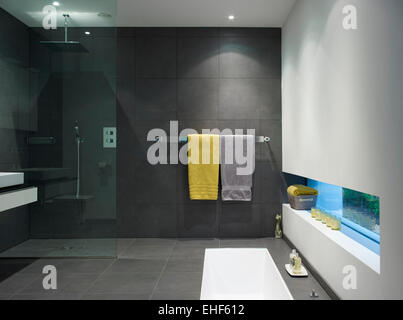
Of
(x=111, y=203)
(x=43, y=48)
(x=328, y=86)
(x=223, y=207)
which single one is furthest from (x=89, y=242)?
(x=328, y=86)

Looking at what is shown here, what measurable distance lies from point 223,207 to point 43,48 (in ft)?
6.93

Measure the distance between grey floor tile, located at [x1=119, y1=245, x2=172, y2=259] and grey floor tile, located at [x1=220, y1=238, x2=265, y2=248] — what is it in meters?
0.53

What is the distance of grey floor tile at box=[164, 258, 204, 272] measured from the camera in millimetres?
2235


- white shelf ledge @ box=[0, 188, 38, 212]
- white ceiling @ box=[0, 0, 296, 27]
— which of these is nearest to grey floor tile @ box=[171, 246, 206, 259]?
white shelf ledge @ box=[0, 188, 38, 212]

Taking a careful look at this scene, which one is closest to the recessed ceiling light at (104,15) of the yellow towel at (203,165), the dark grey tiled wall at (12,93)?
the dark grey tiled wall at (12,93)

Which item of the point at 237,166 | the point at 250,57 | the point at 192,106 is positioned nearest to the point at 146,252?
the point at 237,166

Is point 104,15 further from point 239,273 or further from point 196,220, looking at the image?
point 239,273

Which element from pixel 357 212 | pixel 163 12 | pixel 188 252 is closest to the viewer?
pixel 357 212

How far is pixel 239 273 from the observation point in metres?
2.62

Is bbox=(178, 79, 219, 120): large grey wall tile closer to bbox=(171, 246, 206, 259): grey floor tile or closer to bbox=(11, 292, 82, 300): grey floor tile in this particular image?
bbox=(171, 246, 206, 259): grey floor tile

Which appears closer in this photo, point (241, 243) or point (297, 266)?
point (297, 266)

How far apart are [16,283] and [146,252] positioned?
0.99m

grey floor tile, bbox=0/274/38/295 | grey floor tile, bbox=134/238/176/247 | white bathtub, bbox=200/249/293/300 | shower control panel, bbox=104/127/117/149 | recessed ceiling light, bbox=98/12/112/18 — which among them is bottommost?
white bathtub, bbox=200/249/293/300

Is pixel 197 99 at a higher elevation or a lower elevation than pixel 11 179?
higher
